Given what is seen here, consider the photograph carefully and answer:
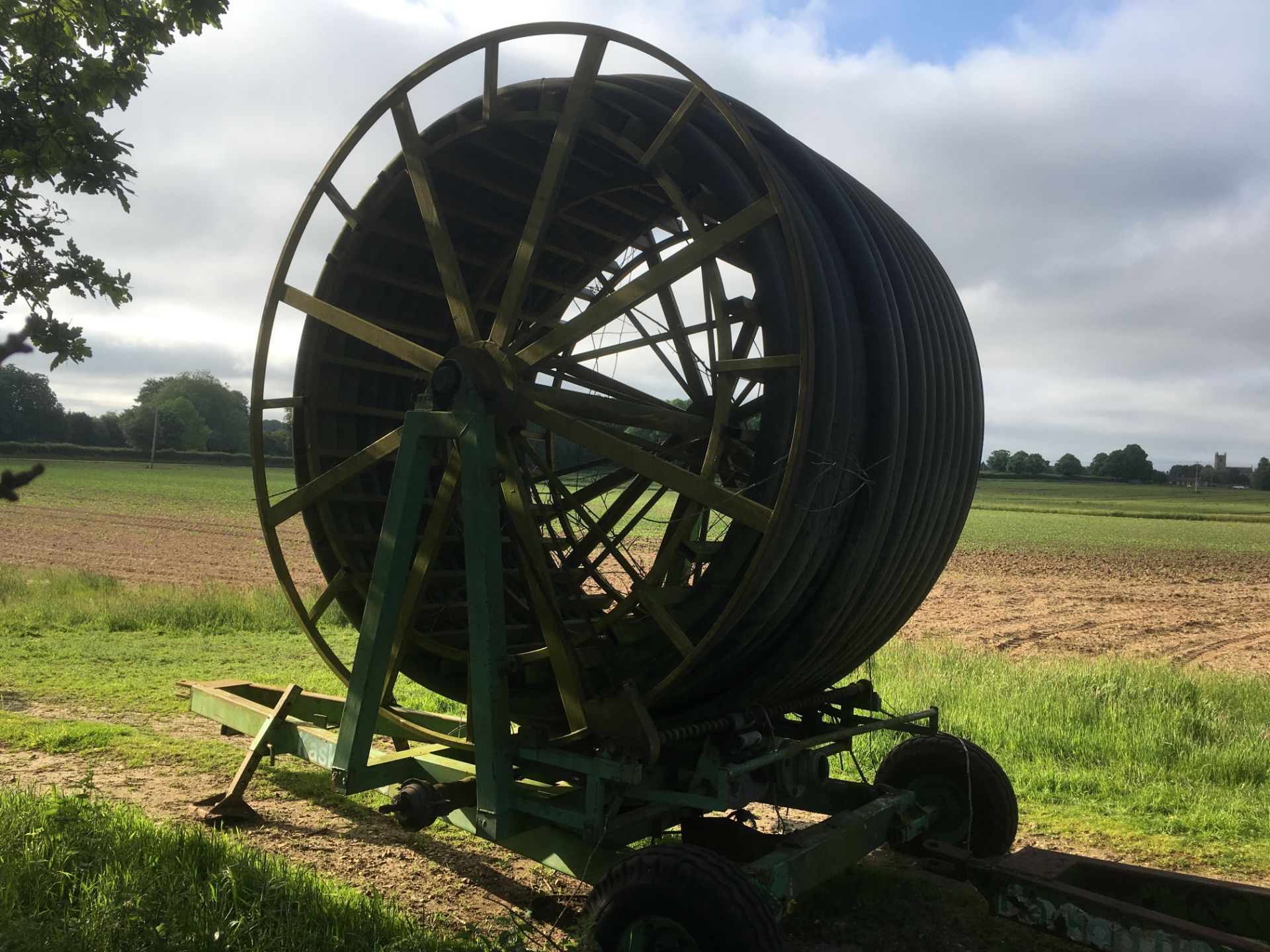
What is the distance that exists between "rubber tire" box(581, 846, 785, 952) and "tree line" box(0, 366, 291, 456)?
158ft

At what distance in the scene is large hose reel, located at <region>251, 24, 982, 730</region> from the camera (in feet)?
13.6

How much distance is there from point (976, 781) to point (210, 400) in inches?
4819

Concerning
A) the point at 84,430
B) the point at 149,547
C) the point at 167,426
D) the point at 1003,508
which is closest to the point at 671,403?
the point at 149,547

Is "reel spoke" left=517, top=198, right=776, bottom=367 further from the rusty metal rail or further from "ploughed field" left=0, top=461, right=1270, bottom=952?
the rusty metal rail

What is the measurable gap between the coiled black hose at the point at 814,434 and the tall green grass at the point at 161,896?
1.21 metres

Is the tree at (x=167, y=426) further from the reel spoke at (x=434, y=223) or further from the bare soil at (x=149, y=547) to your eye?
the reel spoke at (x=434, y=223)

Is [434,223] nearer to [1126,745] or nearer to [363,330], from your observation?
[363,330]

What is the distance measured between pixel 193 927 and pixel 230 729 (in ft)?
8.72

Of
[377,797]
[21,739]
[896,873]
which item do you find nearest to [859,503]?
[896,873]

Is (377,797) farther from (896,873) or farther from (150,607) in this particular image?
(150,607)

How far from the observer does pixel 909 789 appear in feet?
17.2

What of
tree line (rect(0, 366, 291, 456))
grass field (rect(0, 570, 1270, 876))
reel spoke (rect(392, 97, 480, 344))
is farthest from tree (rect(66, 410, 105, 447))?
reel spoke (rect(392, 97, 480, 344))

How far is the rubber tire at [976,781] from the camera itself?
500 centimetres

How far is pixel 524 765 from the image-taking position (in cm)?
454
